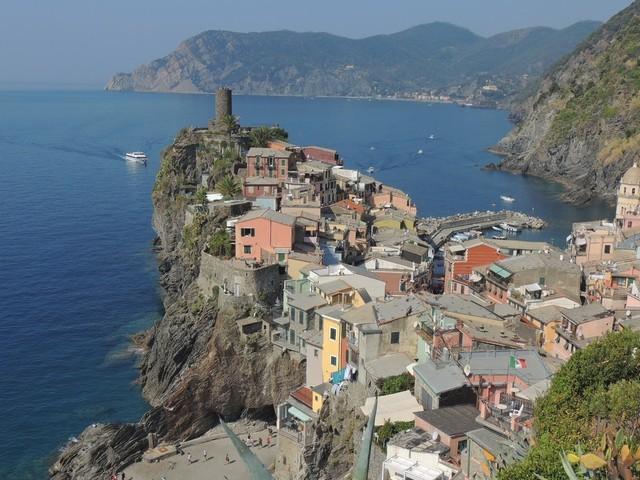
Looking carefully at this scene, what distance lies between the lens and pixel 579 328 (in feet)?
79.0

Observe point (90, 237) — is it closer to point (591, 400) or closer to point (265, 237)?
point (265, 237)

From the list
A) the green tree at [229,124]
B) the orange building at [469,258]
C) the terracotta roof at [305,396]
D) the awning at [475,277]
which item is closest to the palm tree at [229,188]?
Answer: the green tree at [229,124]

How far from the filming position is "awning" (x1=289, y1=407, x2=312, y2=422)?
1003 inches

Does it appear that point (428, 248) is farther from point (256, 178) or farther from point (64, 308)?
point (64, 308)

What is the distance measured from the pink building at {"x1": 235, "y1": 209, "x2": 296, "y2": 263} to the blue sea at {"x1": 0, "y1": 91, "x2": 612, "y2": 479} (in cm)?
908

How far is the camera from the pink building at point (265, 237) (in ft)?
113

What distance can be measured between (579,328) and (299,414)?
10.3 m

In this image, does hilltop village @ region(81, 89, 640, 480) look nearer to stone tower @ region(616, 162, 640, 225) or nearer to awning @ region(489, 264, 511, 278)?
awning @ region(489, 264, 511, 278)

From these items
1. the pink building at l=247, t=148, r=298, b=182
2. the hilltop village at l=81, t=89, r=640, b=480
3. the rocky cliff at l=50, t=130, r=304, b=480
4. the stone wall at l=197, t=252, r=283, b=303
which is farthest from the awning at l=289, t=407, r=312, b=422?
the pink building at l=247, t=148, r=298, b=182

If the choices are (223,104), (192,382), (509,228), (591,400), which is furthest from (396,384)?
(509,228)

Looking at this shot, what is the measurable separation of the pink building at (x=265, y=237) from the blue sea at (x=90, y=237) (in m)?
9.08

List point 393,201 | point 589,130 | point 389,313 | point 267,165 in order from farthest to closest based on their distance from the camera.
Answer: point 589,130, point 393,201, point 267,165, point 389,313

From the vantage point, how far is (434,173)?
100500 mm

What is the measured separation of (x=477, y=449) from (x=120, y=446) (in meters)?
18.0
